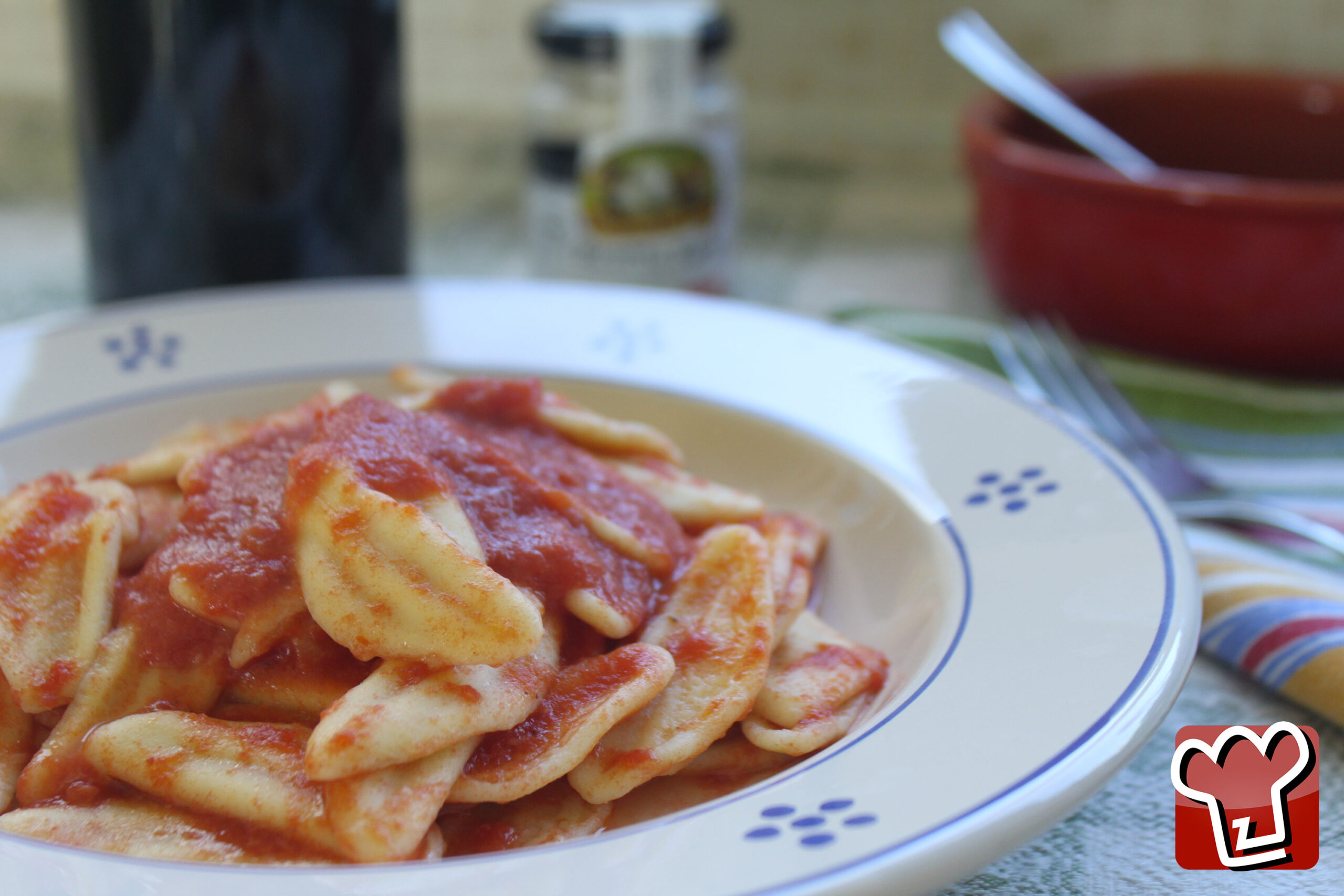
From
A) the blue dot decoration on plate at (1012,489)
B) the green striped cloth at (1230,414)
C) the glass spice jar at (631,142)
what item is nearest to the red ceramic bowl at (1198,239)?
the green striped cloth at (1230,414)

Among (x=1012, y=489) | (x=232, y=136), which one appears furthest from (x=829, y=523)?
(x=232, y=136)

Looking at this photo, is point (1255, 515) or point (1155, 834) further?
point (1255, 515)

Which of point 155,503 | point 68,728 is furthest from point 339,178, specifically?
point 68,728

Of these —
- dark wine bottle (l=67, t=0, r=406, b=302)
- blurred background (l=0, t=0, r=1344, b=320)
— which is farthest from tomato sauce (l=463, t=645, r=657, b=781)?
blurred background (l=0, t=0, r=1344, b=320)

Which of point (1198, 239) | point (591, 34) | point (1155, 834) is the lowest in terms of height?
point (1155, 834)

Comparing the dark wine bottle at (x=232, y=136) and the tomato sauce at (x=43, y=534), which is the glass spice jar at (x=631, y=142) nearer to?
the dark wine bottle at (x=232, y=136)

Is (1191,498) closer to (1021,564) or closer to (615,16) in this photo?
(1021,564)

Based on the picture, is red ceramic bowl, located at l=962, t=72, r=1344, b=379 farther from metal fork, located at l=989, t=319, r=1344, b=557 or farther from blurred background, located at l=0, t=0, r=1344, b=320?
blurred background, located at l=0, t=0, r=1344, b=320

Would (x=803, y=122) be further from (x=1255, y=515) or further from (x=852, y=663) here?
(x=852, y=663)
